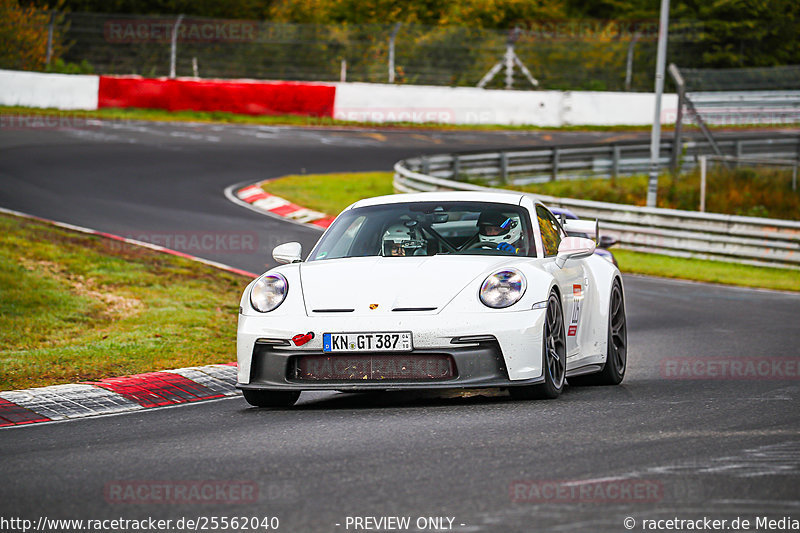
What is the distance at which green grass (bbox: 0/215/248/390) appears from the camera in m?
9.73

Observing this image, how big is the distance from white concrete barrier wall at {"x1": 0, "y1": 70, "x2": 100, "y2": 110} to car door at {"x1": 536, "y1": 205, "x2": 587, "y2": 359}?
91.2 feet

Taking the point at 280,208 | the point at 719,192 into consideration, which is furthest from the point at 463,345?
the point at 719,192

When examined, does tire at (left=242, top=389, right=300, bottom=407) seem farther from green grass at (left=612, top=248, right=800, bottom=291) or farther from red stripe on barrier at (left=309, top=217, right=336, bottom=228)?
red stripe on barrier at (left=309, top=217, right=336, bottom=228)

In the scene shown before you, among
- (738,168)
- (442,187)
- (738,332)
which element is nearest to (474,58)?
(738,168)

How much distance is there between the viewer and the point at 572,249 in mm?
8219

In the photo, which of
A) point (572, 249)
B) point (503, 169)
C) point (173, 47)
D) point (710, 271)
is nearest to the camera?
point (572, 249)

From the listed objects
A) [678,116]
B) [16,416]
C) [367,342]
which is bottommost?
[16,416]

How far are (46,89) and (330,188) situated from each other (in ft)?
39.9

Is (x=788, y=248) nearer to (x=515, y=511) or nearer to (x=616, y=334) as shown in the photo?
(x=616, y=334)

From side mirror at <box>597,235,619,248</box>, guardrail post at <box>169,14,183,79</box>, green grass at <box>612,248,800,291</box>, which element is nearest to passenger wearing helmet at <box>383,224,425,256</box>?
side mirror at <box>597,235,619,248</box>

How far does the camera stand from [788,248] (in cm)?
2030

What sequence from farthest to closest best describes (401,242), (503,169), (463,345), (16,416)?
(503,169)
(401,242)
(16,416)
(463,345)

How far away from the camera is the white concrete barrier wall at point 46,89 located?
112 feet

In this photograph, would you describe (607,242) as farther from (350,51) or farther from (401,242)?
(350,51)
